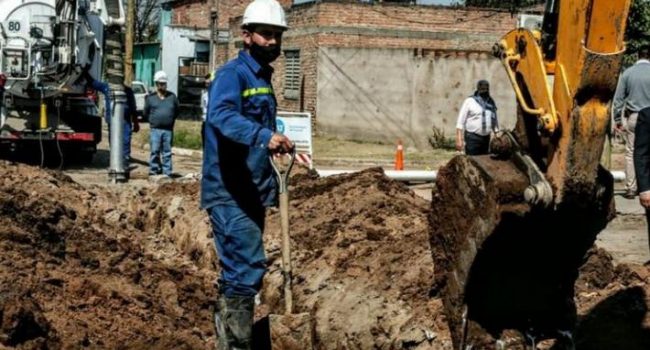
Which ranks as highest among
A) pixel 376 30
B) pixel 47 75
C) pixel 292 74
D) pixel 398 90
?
pixel 376 30

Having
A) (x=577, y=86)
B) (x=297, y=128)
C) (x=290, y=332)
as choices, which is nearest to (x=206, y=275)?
(x=290, y=332)

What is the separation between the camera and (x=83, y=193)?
1277cm

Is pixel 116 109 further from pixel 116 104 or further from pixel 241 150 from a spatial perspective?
pixel 241 150

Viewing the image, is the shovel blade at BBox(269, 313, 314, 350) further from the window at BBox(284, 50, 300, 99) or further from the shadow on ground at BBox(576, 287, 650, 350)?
the window at BBox(284, 50, 300, 99)

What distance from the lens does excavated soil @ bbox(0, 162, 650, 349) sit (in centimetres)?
699

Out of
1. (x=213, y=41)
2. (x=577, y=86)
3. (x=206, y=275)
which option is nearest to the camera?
(x=577, y=86)

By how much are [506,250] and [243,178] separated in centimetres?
169

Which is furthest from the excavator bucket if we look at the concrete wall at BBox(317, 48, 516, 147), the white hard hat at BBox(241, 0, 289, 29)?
the concrete wall at BBox(317, 48, 516, 147)

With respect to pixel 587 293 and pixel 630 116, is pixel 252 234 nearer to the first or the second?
pixel 587 293

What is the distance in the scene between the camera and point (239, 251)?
632 cm

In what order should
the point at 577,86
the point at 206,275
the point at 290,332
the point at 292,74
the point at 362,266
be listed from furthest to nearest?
the point at 292,74
the point at 206,275
the point at 362,266
the point at 290,332
the point at 577,86

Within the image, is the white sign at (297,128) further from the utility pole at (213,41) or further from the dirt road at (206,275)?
the utility pole at (213,41)

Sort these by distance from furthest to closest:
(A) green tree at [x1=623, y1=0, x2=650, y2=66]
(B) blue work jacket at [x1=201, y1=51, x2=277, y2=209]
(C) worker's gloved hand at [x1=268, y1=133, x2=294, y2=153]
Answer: (A) green tree at [x1=623, y1=0, x2=650, y2=66] < (B) blue work jacket at [x1=201, y1=51, x2=277, y2=209] < (C) worker's gloved hand at [x1=268, y1=133, x2=294, y2=153]

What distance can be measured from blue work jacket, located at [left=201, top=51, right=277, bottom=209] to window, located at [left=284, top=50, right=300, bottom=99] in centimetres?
2690
